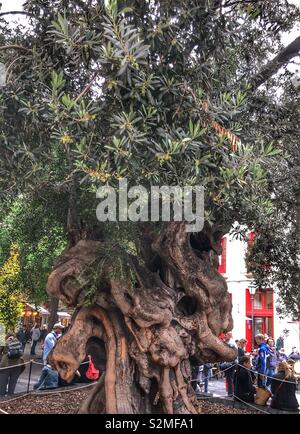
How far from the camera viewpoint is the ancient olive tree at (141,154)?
4.66 m

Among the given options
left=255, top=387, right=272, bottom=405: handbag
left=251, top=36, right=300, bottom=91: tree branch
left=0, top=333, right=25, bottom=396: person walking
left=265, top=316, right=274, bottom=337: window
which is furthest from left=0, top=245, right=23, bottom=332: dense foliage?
left=265, top=316, right=274, bottom=337: window

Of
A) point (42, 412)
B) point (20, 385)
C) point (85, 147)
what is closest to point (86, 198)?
point (85, 147)

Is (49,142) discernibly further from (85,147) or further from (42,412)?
(42,412)

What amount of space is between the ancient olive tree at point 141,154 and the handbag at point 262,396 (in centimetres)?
190

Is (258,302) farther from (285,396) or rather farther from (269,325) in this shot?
→ (285,396)

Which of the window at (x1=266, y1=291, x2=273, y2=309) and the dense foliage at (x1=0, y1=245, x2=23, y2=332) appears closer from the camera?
the dense foliage at (x1=0, y1=245, x2=23, y2=332)

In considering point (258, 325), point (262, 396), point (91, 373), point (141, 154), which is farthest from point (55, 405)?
point (258, 325)

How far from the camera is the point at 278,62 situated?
25.3 ft

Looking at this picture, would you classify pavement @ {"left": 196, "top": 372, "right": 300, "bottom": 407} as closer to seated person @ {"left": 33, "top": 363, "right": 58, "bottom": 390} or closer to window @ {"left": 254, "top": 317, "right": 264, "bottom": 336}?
seated person @ {"left": 33, "top": 363, "right": 58, "bottom": 390}

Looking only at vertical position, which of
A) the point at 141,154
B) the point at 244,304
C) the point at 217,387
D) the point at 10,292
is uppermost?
the point at 141,154

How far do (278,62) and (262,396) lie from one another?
6129 mm

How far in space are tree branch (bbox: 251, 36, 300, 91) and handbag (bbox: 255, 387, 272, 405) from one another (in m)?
5.60

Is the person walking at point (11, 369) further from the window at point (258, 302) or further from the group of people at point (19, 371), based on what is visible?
the window at point (258, 302)

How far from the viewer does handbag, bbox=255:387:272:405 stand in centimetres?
877
